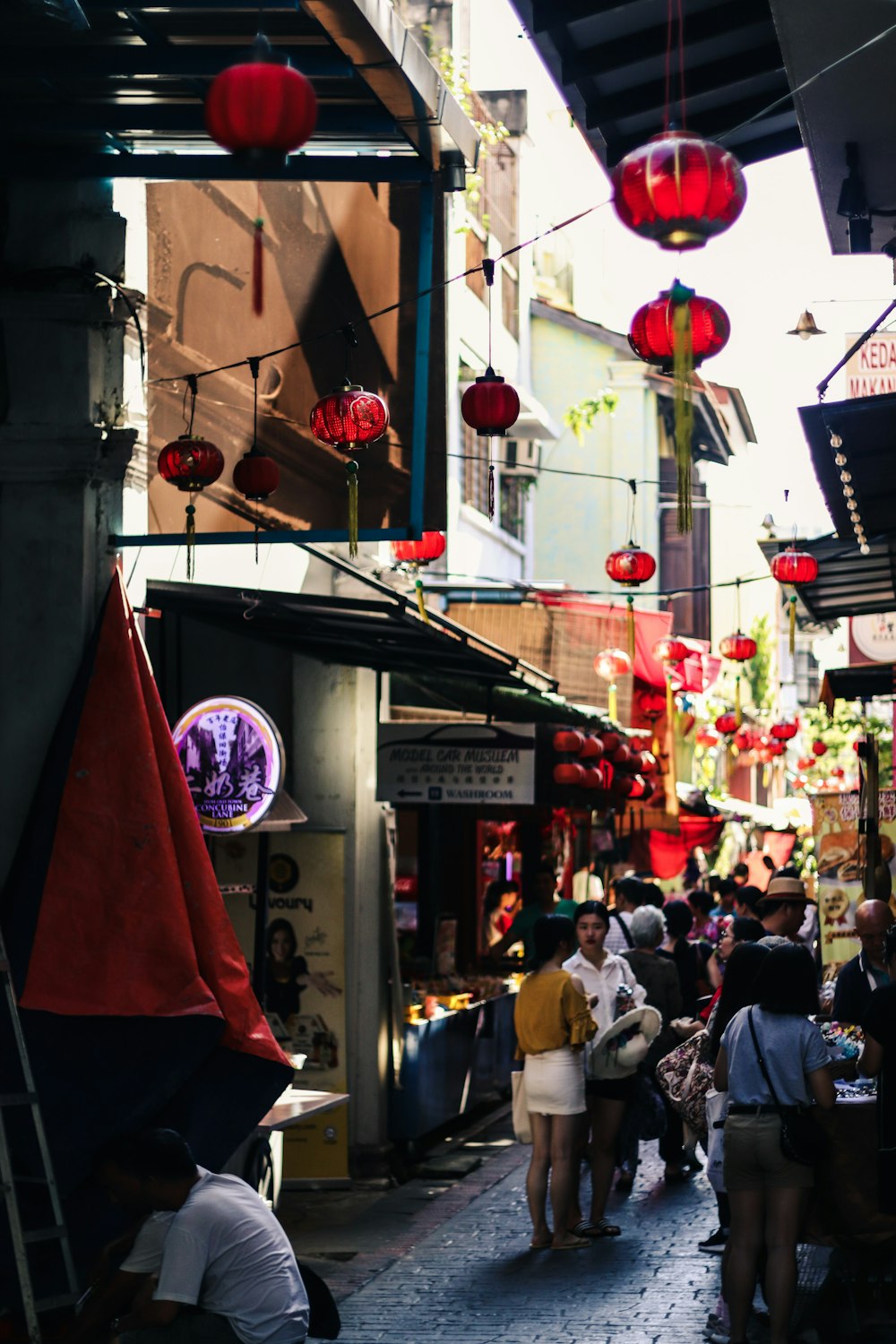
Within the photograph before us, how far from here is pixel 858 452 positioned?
10.9 meters

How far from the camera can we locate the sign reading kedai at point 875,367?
65.0 ft

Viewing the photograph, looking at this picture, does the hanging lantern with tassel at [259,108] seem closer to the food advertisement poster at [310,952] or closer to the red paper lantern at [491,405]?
the red paper lantern at [491,405]

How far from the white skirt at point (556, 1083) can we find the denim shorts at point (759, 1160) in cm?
285

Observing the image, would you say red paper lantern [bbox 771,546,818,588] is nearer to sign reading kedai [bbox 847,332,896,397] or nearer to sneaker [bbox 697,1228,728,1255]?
sign reading kedai [bbox 847,332,896,397]

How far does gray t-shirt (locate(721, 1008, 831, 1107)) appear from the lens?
8734 millimetres

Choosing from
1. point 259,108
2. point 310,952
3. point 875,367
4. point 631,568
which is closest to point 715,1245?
point 310,952

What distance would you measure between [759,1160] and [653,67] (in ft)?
19.0

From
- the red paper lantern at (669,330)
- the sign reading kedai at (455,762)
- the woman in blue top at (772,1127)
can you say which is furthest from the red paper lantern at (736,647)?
the red paper lantern at (669,330)

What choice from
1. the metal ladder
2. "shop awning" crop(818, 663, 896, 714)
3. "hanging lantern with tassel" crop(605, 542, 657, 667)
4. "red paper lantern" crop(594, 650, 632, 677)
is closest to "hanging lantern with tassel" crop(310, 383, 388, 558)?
the metal ladder

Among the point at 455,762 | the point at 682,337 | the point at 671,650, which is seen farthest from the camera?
the point at 671,650

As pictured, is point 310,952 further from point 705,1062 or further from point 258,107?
point 258,107

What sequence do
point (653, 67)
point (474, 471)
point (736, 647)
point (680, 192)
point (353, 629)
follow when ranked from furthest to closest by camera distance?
point (474, 471), point (736, 647), point (353, 629), point (653, 67), point (680, 192)

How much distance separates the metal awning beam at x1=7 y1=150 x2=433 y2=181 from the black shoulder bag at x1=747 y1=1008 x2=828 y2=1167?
4481 millimetres

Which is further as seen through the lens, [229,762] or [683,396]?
[229,762]
